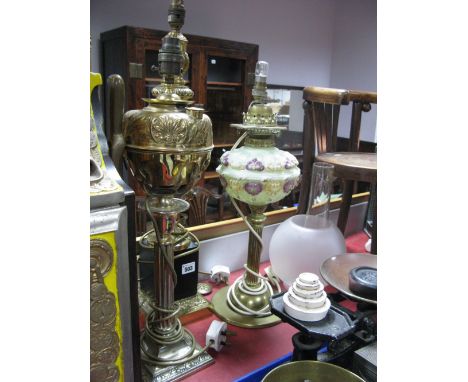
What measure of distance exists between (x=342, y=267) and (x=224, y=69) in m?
2.31

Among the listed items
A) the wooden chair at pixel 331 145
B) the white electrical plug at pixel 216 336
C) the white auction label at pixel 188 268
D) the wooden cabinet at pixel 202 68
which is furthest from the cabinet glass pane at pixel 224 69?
the white electrical plug at pixel 216 336

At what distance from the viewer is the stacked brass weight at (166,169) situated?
2.25 ft

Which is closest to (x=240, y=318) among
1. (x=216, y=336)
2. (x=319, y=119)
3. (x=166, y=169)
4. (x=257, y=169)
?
(x=216, y=336)

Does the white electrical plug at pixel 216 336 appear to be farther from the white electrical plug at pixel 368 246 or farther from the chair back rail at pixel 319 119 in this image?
the white electrical plug at pixel 368 246

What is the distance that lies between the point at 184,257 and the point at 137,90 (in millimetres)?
1684

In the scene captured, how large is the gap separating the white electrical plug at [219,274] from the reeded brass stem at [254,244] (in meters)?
0.15

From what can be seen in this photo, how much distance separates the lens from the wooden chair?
129cm

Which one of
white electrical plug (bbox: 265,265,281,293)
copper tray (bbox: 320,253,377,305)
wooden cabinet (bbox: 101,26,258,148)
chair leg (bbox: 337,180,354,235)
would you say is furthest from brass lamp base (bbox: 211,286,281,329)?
wooden cabinet (bbox: 101,26,258,148)

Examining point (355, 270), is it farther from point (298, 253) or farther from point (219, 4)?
point (219, 4)

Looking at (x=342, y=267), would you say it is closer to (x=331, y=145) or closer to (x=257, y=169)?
(x=257, y=169)

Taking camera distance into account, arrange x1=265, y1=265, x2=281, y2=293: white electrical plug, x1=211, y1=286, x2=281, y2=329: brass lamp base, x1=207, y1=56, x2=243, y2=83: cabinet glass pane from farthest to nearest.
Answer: x1=207, y1=56, x2=243, y2=83: cabinet glass pane → x1=265, y1=265, x2=281, y2=293: white electrical plug → x1=211, y1=286, x2=281, y2=329: brass lamp base

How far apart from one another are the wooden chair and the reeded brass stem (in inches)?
15.6

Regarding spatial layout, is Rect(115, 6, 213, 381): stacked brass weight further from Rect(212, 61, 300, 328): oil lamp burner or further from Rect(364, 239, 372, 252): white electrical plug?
Rect(364, 239, 372, 252): white electrical plug
